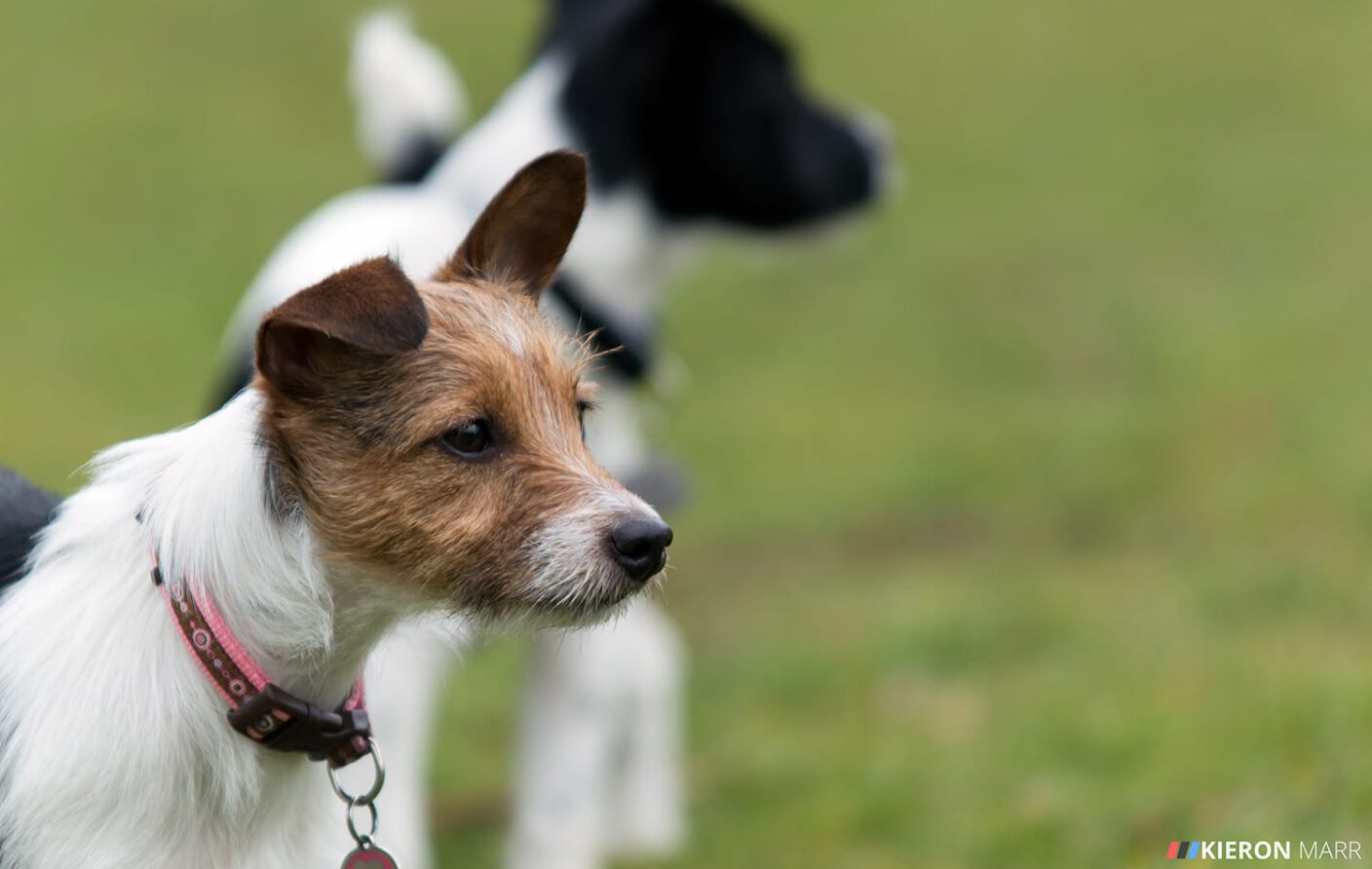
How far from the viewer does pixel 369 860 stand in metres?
3.11

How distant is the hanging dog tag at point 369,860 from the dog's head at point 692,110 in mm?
2600

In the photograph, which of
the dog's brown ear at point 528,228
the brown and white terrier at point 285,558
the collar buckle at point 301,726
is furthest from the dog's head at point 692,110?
the collar buckle at point 301,726

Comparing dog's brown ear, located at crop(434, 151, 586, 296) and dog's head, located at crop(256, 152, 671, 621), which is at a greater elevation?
dog's brown ear, located at crop(434, 151, 586, 296)

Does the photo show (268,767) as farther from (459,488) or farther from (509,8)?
Result: (509,8)

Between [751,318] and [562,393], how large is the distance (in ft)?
35.0

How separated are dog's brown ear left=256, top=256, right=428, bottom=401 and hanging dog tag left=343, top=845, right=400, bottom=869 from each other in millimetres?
880

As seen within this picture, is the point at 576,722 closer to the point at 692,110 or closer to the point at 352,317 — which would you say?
the point at 692,110

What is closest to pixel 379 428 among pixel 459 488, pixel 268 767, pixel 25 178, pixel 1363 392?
pixel 459 488

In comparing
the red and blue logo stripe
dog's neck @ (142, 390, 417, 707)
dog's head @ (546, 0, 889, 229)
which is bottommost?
the red and blue logo stripe

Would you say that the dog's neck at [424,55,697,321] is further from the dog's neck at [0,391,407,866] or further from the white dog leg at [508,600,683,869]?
the dog's neck at [0,391,407,866]

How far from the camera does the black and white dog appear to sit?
4.76 meters

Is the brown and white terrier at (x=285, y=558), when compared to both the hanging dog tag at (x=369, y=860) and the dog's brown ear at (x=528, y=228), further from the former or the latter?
the dog's brown ear at (x=528, y=228)

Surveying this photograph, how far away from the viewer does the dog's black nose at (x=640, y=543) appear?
2922 millimetres

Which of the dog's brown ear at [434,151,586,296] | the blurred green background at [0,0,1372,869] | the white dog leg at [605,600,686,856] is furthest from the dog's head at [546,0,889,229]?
the dog's brown ear at [434,151,586,296]
